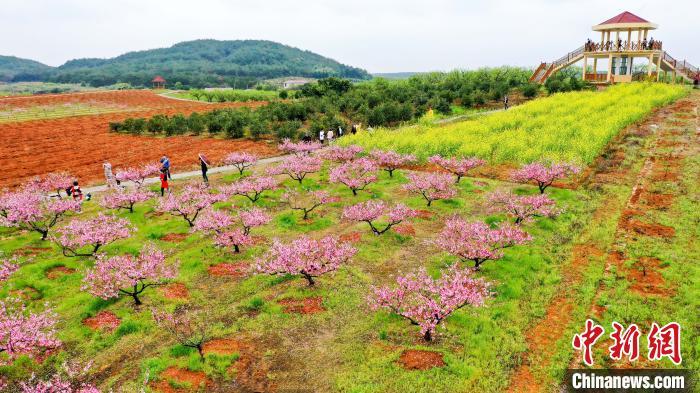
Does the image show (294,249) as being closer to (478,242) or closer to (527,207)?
(478,242)

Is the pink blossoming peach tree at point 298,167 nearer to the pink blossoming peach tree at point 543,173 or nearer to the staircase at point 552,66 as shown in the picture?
the pink blossoming peach tree at point 543,173

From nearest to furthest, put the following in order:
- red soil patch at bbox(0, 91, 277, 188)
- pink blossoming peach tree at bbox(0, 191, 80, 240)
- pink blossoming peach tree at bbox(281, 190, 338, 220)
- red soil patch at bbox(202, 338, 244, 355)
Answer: red soil patch at bbox(202, 338, 244, 355)
pink blossoming peach tree at bbox(0, 191, 80, 240)
pink blossoming peach tree at bbox(281, 190, 338, 220)
red soil patch at bbox(0, 91, 277, 188)

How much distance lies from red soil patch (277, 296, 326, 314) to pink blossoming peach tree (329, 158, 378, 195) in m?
10.5

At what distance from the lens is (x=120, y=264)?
1363cm

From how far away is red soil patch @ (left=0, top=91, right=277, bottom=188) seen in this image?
112 feet

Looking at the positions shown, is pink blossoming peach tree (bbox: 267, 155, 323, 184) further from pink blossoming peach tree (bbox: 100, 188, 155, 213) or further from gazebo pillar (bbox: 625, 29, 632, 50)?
gazebo pillar (bbox: 625, 29, 632, 50)

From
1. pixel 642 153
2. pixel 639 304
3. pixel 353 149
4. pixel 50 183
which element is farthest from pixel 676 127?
pixel 50 183

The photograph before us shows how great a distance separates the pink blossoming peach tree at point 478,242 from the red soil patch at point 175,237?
1123cm

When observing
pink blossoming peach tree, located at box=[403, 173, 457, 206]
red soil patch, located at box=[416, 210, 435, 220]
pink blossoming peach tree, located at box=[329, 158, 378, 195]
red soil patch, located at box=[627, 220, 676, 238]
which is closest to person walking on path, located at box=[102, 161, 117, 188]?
pink blossoming peach tree, located at box=[329, 158, 378, 195]

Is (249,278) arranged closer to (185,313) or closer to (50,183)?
(185,313)

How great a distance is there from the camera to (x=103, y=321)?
12.9 meters

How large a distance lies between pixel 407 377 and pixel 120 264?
9.63 m

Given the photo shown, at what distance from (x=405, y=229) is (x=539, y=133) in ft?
65.1

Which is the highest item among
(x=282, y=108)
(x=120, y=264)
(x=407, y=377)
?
(x=282, y=108)
